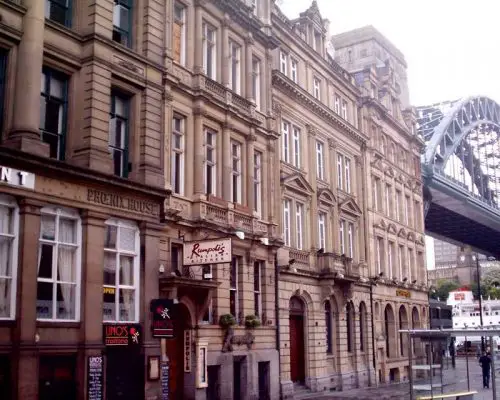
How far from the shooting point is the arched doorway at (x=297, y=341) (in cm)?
3644

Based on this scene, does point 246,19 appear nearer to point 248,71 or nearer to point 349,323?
point 248,71

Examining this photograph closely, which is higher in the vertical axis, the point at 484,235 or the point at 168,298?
the point at 484,235

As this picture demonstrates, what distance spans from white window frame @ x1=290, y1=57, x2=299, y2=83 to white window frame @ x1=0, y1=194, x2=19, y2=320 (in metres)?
23.1

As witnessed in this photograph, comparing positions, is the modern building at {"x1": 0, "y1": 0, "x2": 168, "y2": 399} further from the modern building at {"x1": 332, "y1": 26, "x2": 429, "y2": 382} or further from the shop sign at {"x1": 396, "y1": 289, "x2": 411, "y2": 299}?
the shop sign at {"x1": 396, "y1": 289, "x2": 411, "y2": 299}

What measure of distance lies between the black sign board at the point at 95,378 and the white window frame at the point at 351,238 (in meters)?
25.4

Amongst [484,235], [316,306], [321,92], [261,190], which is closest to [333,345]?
[316,306]

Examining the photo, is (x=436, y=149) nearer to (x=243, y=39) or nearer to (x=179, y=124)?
(x=243, y=39)

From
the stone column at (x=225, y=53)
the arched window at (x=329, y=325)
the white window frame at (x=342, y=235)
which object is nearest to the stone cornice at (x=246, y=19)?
the stone column at (x=225, y=53)

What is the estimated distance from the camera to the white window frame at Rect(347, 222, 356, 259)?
44.8 meters

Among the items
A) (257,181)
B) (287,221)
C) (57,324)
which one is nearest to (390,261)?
(287,221)

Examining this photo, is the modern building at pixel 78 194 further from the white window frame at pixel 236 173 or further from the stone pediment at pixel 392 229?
the stone pediment at pixel 392 229

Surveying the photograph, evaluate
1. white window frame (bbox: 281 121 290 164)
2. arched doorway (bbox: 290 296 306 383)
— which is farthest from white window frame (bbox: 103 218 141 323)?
white window frame (bbox: 281 121 290 164)

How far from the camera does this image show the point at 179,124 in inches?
1113

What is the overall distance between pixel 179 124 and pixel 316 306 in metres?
15.1
